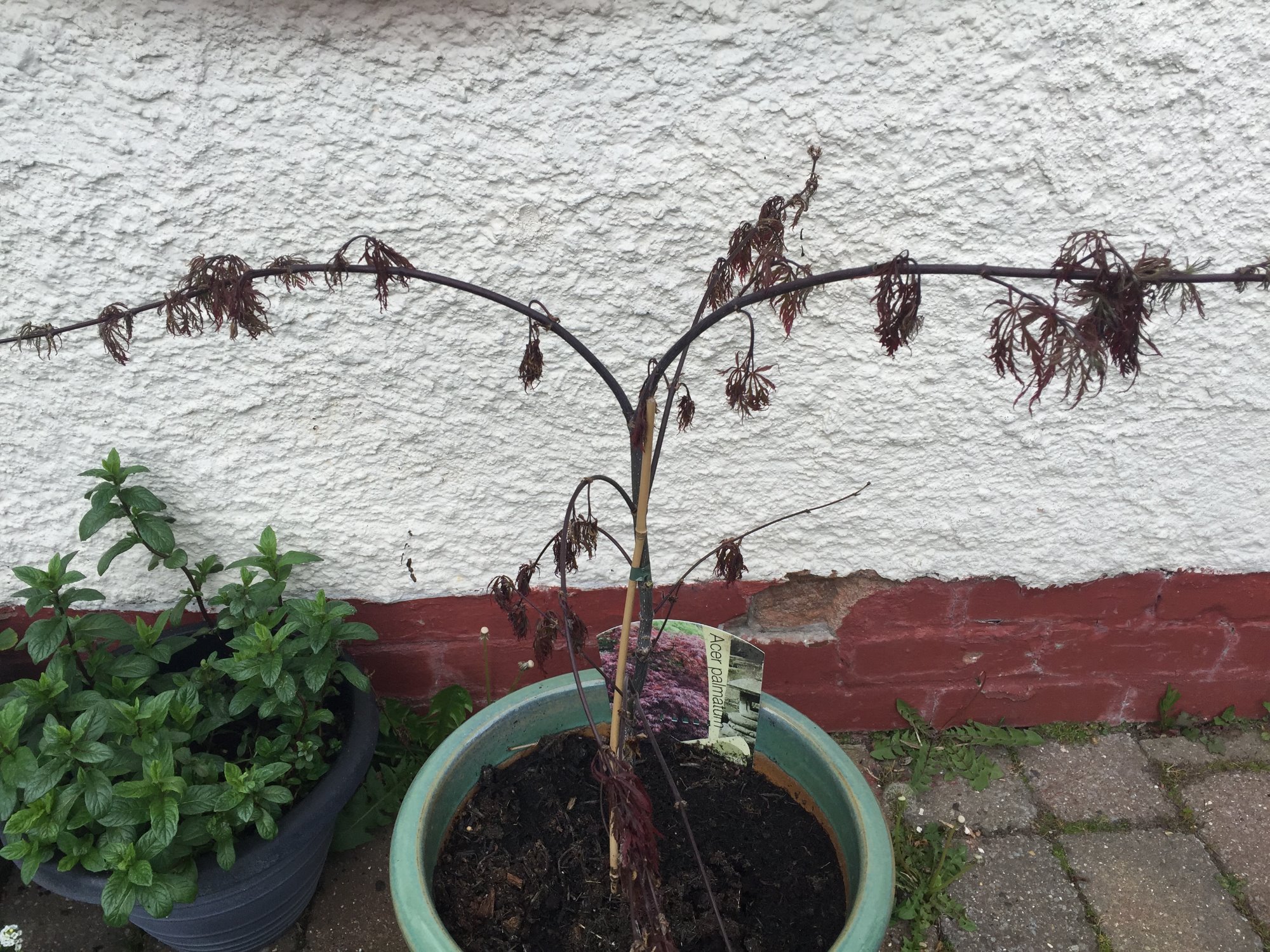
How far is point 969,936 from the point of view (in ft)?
6.22

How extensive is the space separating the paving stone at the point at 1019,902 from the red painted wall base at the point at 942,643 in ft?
1.23

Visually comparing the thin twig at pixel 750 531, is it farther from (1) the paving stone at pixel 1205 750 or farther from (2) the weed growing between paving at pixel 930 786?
(1) the paving stone at pixel 1205 750

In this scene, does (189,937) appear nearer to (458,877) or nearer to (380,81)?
(458,877)

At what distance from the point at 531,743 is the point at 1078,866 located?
1385 millimetres

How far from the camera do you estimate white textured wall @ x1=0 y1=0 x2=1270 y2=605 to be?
143 cm

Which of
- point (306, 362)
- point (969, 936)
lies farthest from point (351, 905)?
point (969, 936)

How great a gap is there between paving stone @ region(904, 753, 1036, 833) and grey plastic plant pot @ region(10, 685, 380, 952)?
138cm

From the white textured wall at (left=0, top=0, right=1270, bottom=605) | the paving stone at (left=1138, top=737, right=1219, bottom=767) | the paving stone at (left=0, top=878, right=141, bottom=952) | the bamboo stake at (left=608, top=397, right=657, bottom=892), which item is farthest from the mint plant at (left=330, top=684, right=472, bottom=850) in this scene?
the paving stone at (left=1138, top=737, right=1219, bottom=767)

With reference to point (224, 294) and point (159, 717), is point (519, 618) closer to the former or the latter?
point (224, 294)

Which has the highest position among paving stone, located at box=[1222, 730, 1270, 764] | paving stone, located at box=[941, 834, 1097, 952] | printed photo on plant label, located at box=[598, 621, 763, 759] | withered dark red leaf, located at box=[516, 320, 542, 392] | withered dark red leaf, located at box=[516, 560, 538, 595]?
withered dark red leaf, located at box=[516, 320, 542, 392]

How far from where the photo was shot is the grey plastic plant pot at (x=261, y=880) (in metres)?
1.59

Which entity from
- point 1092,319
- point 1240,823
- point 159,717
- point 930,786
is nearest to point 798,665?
point 930,786

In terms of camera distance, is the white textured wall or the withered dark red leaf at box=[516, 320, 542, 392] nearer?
the withered dark red leaf at box=[516, 320, 542, 392]

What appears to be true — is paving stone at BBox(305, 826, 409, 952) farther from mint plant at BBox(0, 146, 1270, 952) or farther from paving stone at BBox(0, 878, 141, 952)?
mint plant at BBox(0, 146, 1270, 952)
